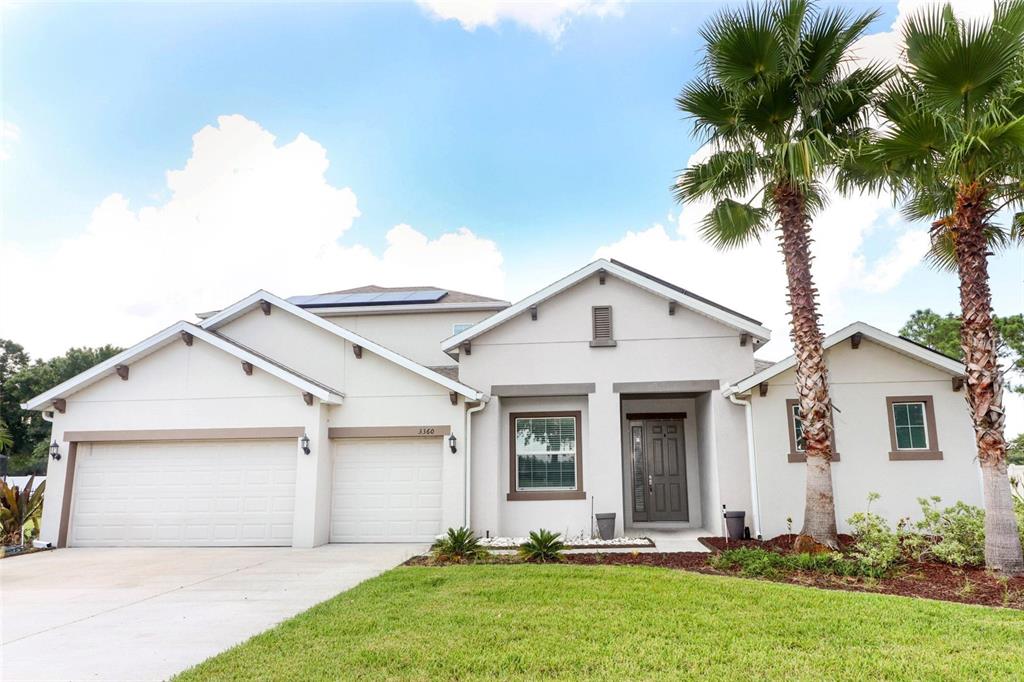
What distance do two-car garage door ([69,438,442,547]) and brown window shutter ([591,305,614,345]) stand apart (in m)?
4.15

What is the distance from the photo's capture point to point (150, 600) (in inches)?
298

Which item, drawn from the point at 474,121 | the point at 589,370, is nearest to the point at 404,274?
the point at 474,121

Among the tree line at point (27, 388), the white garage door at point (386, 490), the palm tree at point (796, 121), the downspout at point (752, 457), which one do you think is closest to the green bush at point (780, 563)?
the palm tree at point (796, 121)

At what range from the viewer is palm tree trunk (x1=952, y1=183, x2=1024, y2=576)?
7988 mm

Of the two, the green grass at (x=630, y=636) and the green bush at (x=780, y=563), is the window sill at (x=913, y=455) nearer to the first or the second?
the green bush at (x=780, y=563)

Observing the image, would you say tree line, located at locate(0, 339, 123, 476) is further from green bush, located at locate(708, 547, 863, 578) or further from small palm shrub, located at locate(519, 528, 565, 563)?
green bush, located at locate(708, 547, 863, 578)

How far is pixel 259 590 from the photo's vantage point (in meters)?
8.03

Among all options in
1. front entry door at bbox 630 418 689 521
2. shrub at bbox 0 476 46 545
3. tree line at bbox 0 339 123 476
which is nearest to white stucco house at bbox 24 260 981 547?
shrub at bbox 0 476 46 545

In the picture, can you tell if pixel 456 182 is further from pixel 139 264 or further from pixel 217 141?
pixel 139 264

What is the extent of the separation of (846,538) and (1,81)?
59.9 ft

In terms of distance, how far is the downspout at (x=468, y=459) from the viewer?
12.2 meters

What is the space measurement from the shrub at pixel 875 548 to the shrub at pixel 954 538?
394 mm

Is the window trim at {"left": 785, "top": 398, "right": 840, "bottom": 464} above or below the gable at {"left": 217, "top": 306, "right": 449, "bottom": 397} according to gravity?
below

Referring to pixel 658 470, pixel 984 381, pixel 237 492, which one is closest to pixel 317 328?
pixel 237 492
